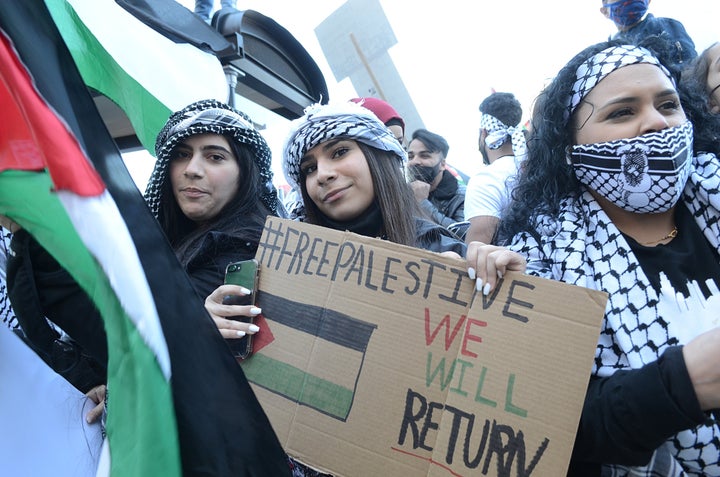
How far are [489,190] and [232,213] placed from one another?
161 centimetres

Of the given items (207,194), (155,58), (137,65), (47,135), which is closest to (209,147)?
(207,194)

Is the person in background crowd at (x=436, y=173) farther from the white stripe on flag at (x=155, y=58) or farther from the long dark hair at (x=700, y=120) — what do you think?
the long dark hair at (x=700, y=120)

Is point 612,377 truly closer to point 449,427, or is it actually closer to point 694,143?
point 449,427

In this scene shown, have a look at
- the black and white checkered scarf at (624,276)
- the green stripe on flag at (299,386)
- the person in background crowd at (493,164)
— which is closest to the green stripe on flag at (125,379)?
Result: the green stripe on flag at (299,386)

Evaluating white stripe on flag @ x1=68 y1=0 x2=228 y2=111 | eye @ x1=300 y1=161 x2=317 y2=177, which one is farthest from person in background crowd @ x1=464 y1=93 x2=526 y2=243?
white stripe on flag @ x1=68 y1=0 x2=228 y2=111

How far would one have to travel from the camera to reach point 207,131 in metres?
1.96

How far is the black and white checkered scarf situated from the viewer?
1106 mm

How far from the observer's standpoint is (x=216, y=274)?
66.4 inches

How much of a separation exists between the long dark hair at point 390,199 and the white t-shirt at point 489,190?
3.24 feet

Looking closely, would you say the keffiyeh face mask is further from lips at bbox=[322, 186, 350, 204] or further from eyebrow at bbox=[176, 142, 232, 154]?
eyebrow at bbox=[176, 142, 232, 154]

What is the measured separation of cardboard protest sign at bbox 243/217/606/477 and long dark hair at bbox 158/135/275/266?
593 mm

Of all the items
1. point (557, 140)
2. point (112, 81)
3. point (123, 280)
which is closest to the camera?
point (123, 280)

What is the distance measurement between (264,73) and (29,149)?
3987 millimetres

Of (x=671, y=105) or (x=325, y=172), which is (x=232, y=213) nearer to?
(x=325, y=172)
